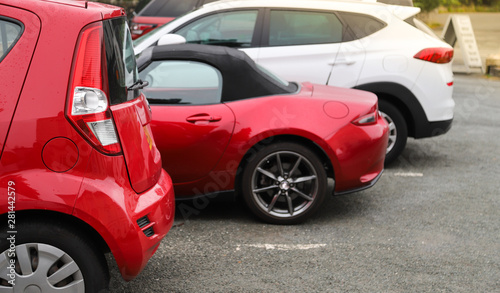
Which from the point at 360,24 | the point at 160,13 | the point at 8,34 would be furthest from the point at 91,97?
the point at 160,13

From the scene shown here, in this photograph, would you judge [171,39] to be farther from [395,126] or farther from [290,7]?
[395,126]

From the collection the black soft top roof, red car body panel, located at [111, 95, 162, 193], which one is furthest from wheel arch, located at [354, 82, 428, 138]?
red car body panel, located at [111, 95, 162, 193]

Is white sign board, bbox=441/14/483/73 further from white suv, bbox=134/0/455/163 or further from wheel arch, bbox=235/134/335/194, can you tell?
wheel arch, bbox=235/134/335/194

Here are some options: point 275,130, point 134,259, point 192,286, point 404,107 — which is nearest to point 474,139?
point 404,107

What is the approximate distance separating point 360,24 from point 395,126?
1.09 meters

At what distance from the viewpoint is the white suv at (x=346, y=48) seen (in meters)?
7.19

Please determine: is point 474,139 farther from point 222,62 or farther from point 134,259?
point 134,259

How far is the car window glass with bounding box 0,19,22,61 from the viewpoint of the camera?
3.12m

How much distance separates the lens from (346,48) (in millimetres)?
7238

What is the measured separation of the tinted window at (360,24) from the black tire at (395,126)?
0.71 metres

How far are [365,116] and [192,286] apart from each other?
2054mm

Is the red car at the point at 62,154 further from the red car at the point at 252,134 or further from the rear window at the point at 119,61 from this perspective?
the red car at the point at 252,134

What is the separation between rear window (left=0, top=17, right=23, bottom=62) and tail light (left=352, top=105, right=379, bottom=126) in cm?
291

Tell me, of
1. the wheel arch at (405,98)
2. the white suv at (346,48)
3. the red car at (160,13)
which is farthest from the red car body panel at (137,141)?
the red car at (160,13)
